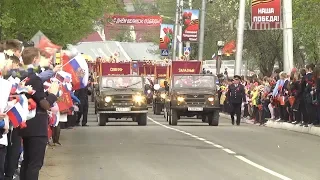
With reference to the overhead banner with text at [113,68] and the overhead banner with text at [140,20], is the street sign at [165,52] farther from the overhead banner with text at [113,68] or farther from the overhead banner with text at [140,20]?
the overhead banner with text at [113,68]

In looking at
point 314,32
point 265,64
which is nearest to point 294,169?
point 314,32

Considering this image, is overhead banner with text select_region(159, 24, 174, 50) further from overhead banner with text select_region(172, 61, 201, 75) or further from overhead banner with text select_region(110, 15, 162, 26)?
overhead banner with text select_region(172, 61, 201, 75)

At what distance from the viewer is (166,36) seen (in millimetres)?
85000

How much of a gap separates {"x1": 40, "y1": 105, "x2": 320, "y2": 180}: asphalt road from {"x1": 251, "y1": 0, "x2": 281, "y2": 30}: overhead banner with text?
1007cm

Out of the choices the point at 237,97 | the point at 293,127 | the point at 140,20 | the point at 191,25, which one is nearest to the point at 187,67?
the point at 237,97

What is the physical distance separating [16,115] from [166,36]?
74.1m

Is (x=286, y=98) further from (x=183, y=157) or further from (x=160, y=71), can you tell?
(x=160, y=71)

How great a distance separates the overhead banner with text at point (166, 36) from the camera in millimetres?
83738

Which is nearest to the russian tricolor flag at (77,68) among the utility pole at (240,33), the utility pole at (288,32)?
the utility pole at (288,32)

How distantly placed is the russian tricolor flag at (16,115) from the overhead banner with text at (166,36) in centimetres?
7217

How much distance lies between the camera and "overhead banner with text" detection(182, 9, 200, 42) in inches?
2522

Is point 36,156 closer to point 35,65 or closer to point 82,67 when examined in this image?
point 35,65

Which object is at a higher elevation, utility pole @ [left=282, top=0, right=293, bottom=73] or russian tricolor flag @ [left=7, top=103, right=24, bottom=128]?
utility pole @ [left=282, top=0, right=293, bottom=73]

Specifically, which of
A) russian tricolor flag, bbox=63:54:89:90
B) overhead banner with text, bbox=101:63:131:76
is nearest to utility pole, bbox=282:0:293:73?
overhead banner with text, bbox=101:63:131:76
